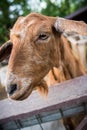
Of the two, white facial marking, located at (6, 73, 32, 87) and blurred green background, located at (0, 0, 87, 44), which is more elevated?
white facial marking, located at (6, 73, 32, 87)

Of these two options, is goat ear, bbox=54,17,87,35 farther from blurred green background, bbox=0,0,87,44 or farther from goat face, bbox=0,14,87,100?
blurred green background, bbox=0,0,87,44

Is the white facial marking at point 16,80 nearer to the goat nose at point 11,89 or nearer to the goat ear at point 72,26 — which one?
the goat nose at point 11,89

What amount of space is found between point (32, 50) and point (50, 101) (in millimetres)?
743

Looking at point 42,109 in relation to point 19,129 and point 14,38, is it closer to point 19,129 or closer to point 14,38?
point 19,129

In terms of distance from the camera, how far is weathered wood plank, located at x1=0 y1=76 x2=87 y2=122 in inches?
98.0

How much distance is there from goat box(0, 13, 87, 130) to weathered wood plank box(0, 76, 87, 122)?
10 cm

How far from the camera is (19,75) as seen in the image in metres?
2.95

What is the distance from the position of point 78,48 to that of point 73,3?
712 inches

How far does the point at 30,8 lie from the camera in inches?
1025

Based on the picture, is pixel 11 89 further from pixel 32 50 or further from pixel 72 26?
pixel 72 26

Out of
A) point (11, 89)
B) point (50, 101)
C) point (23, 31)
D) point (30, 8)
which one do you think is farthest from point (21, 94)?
point (30, 8)

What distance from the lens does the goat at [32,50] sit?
9.61 feet

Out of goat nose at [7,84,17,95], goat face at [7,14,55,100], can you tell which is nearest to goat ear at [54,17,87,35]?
goat face at [7,14,55,100]

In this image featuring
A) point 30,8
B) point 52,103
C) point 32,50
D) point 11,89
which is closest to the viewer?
point 52,103
